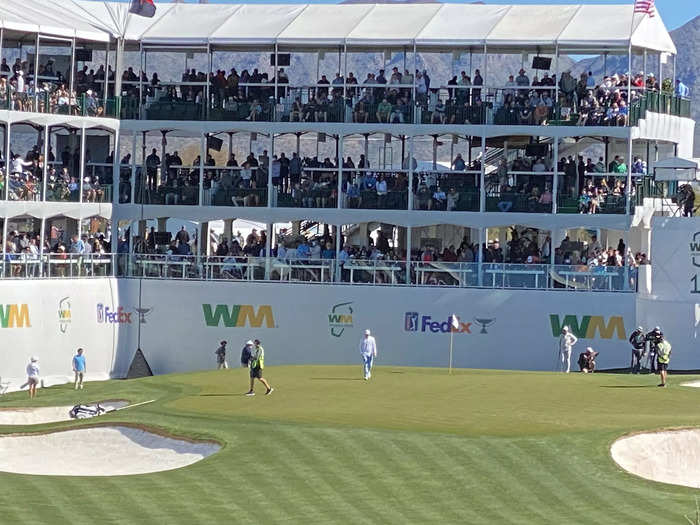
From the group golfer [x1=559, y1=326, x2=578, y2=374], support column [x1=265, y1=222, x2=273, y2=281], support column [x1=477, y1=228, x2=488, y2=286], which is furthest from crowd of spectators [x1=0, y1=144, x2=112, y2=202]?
golfer [x1=559, y1=326, x2=578, y2=374]

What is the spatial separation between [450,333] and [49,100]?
53.3 feet

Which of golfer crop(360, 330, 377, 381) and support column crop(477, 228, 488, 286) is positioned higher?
support column crop(477, 228, 488, 286)

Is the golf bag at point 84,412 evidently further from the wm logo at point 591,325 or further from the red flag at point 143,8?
the red flag at point 143,8

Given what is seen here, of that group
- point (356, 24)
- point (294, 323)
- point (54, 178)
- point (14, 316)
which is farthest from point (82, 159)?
point (356, 24)

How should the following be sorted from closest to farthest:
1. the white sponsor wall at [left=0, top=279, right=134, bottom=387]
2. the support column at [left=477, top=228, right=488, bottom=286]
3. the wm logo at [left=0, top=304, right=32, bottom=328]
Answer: the wm logo at [left=0, top=304, right=32, bottom=328]
the white sponsor wall at [left=0, top=279, right=134, bottom=387]
the support column at [left=477, top=228, right=488, bottom=286]

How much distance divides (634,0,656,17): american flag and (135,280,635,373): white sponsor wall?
10.1 metres

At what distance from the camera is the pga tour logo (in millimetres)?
54625

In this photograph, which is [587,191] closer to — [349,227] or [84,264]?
[349,227]

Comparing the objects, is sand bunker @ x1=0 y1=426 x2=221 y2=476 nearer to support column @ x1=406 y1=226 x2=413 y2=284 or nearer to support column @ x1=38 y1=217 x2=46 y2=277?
support column @ x1=38 y1=217 x2=46 y2=277

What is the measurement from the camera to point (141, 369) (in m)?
55.4

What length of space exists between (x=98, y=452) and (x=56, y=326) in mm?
16673

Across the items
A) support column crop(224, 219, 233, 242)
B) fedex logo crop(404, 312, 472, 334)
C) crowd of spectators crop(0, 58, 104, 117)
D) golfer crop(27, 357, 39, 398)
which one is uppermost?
crowd of spectators crop(0, 58, 104, 117)

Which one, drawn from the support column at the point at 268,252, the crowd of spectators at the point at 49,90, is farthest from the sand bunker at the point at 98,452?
the crowd of spectators at the point at 49,90

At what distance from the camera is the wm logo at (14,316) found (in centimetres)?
5054
